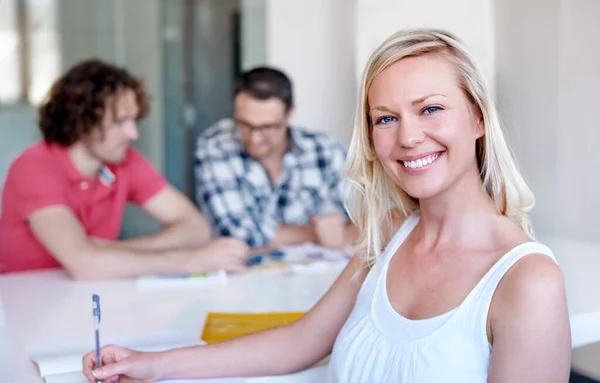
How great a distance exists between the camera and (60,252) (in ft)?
6.88

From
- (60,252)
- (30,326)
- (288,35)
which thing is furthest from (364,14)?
(30,326)

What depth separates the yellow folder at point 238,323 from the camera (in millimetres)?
1552

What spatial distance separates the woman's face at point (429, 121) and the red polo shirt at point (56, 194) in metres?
1.36

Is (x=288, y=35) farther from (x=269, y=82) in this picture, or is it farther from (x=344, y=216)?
(x=344, y=216)

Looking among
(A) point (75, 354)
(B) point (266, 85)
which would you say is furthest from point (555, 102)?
(A) point (75, 354)

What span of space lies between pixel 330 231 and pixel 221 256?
1.57 feet

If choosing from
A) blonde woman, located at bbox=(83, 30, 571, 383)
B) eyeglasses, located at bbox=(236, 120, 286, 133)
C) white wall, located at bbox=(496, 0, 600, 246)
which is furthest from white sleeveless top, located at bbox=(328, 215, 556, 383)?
eyeglasses, located at bbox=(236, 120, 286, 133)

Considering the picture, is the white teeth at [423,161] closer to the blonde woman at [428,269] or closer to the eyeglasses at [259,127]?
the blonde woman at [428,269]

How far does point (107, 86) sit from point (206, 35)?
206 centimetres

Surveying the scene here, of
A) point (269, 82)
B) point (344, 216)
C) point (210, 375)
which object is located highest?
point (269, 82)

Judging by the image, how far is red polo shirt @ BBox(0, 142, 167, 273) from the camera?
7.32ft

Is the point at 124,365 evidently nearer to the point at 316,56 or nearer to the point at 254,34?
the point at 316,56

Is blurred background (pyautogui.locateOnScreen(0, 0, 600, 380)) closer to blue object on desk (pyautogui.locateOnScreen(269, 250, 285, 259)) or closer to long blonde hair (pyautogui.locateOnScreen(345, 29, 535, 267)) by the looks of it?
blue object on desk (pyautogui.locateOnScreen(269, 250, 285, 259))

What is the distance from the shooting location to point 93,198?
2520mm
